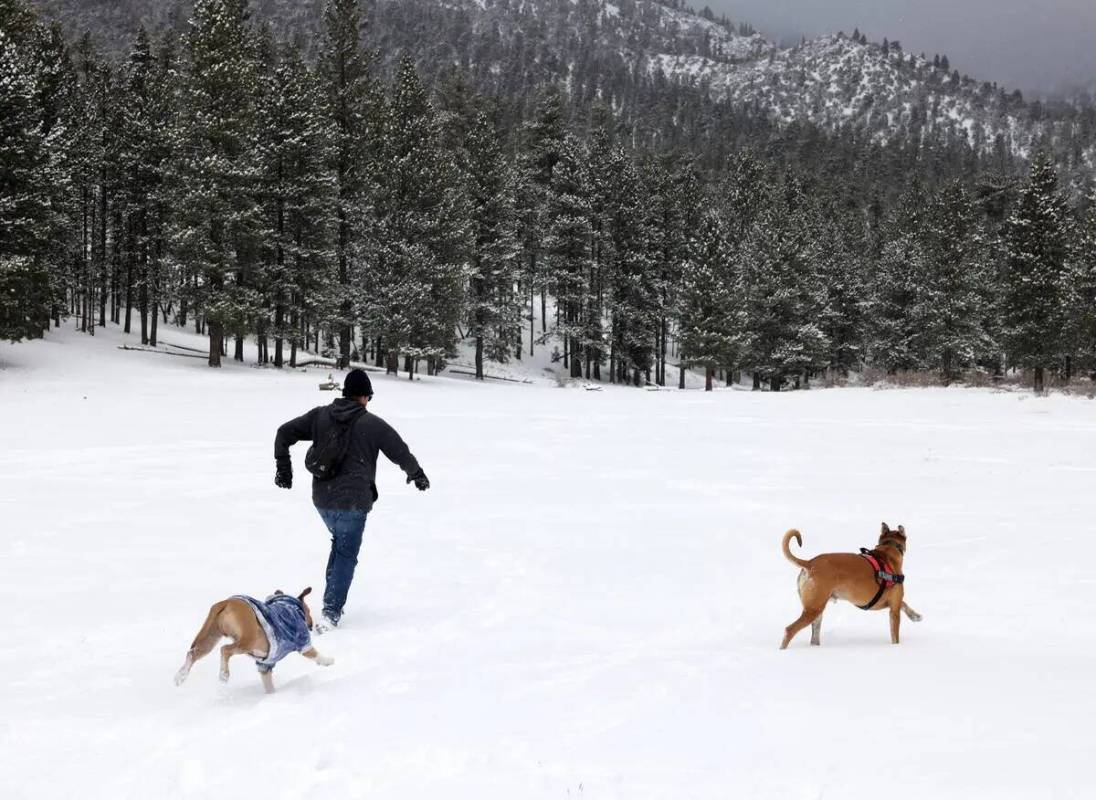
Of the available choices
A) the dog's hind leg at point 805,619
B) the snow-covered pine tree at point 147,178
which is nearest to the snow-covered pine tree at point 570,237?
the snow-covered pine tree at point 147,178

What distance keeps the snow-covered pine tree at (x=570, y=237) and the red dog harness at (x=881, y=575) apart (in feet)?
148

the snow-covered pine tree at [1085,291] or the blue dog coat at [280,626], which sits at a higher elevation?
the snow-covered pine tree at [1085,291]

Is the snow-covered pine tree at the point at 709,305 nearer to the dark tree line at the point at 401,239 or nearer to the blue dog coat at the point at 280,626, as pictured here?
the dark tree line at the point at 401,239

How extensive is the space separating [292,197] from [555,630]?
3524 cm

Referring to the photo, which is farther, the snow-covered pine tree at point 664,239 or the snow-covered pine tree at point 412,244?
the snow-covered pine tree at point 664,239

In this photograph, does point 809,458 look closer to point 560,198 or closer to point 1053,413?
point 1053,413

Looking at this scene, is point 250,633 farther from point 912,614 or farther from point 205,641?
point 912,614

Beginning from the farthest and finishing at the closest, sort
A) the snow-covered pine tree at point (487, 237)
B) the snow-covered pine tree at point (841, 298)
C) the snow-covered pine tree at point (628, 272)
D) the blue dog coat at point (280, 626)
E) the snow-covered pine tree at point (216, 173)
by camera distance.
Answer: the snow-covered pine tree at point (841, 298)
the snow-covered pine tree at point (628, 272)
the snow-covered pine tree at point (487, 237)
the snow-covered pine tree at point (216, 173)
the blue dog coat at point (280, 626)

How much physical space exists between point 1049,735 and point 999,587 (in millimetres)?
4888

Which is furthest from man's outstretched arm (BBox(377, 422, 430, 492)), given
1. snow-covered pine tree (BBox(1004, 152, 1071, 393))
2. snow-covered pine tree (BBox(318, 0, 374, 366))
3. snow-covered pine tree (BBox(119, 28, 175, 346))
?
snow-covered pine tree (BBox(1004, 152, 1071, 393))

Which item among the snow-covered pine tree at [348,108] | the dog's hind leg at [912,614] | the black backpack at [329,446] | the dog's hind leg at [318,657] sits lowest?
the dog's hind leg at [318,657]

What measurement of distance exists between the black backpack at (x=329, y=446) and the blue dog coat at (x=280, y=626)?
1.41 metres

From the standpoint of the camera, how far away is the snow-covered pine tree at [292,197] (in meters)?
36.4

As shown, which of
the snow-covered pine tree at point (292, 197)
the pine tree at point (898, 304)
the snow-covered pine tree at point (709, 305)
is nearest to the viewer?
the snow-covered pine tree at point (292, 197)
